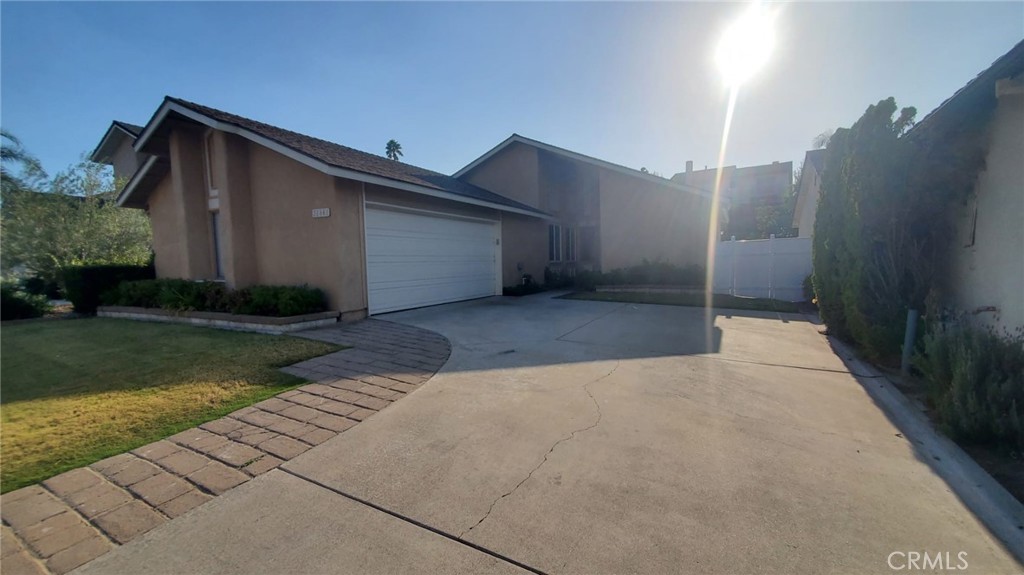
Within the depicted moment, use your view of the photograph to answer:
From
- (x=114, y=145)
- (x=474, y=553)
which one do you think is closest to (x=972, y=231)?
(x=474, y=553)

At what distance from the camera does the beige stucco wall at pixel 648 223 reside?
46.7 ft

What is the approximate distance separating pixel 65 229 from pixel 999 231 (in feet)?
76.8

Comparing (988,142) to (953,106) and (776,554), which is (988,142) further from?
(776,554)

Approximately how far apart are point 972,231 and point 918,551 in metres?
5.25

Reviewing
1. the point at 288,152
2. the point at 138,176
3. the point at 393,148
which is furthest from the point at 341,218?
the point at 393,148

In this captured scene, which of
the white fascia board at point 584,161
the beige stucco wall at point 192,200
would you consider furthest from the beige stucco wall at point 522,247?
the beige stucco wall at point 192,200

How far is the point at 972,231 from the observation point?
199 inches

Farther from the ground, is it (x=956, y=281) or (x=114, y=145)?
(x=114, y=145)

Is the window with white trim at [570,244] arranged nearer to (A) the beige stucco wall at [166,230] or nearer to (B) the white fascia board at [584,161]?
(B) the white fascia board at [584,161]

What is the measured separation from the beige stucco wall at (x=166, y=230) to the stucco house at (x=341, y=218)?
0.18 ft

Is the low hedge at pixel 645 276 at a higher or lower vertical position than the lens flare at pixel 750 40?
lower

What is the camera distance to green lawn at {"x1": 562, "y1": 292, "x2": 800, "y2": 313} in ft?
35.6

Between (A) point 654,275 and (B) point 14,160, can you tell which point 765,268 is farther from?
(B) point 14,160
